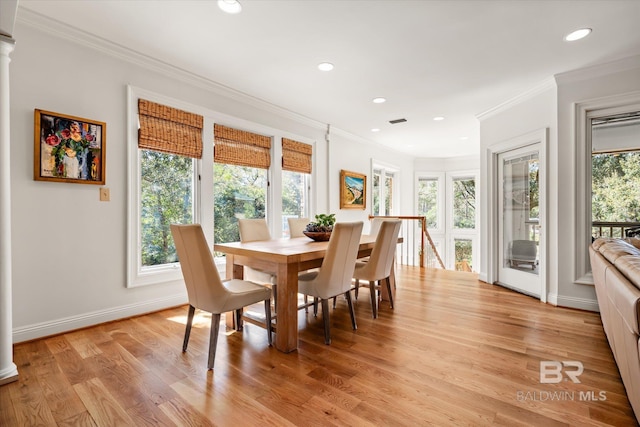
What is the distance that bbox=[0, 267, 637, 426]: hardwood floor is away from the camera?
Answer: 1.56 meters

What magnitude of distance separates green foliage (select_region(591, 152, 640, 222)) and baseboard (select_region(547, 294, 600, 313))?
0.92 metres

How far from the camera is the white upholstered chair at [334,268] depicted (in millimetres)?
2375

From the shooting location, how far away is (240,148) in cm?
402

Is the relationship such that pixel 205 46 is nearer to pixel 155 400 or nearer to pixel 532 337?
pixel 155 400

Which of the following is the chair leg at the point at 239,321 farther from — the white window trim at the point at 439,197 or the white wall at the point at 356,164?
the white window trim at the point at 439,197

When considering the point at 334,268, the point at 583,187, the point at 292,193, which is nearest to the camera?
the point at 334,268

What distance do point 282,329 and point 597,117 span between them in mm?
3888

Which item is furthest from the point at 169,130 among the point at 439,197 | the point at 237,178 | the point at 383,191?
the point at 439,197

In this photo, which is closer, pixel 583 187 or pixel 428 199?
pixel 583 187

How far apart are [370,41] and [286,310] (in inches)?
93.1

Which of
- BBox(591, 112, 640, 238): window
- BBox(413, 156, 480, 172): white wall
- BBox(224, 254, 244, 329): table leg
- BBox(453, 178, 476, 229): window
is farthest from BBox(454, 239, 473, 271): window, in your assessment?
BBox(224, 254, 244, 329): table leg

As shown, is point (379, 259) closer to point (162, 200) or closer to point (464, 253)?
point (162, 200)

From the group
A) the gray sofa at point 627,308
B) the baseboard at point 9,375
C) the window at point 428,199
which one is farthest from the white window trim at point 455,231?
the baseboard at point 9,375

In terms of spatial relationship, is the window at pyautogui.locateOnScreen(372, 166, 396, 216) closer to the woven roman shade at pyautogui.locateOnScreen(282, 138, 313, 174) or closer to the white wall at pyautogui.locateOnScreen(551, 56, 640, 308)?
the woven roman shade at pyautogui.locateOnScreen(282, 138, 313, 174)
